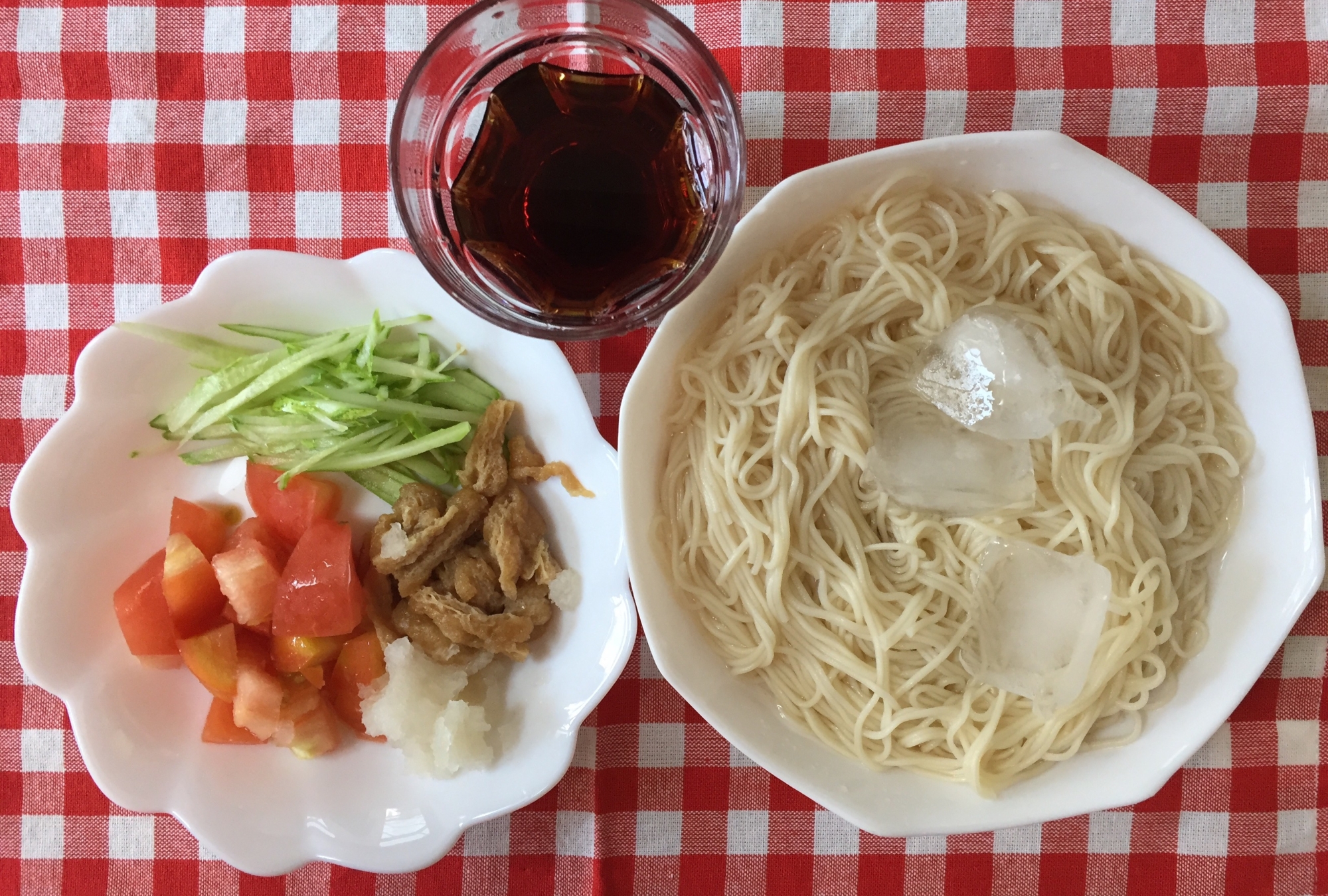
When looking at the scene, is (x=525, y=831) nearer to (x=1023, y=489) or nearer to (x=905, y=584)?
(x=905, y=584)

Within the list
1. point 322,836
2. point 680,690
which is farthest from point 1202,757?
point 322,836

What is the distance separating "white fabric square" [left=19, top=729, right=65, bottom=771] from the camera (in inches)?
87.3

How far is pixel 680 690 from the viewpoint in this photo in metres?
1.80

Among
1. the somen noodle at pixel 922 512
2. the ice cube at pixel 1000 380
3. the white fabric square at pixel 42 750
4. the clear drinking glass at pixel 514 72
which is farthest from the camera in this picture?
the white fabric square at pixel 42 750


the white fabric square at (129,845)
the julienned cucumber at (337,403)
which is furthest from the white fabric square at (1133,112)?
the white fabric square at (129,845)

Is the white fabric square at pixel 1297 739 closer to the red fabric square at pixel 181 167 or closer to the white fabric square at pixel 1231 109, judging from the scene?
the white fabric square at pixel 1231 109

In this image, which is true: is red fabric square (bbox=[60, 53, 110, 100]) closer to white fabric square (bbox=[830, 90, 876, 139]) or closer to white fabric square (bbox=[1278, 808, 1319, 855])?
white fabric square (bbox=[830, 90, 876, 139])

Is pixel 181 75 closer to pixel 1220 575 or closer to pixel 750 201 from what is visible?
pixel 750 201

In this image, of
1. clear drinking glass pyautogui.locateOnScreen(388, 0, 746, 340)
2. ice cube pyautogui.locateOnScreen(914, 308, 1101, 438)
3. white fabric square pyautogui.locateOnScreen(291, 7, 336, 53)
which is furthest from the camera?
white fabric square pyautogui.locateOnScreen(291, 7, 336, 53)

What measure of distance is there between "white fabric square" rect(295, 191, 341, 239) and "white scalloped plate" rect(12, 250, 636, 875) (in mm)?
180

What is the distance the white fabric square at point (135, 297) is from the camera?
2.17 meters

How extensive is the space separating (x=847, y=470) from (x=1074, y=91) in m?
1.02

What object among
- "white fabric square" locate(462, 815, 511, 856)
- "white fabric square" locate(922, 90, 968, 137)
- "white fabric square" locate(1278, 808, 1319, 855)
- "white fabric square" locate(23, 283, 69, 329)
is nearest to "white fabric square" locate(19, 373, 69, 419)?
"white fabric square" locate(23, 283, 69, 329)

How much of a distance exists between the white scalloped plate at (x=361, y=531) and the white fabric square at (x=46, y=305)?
1.03 feet
